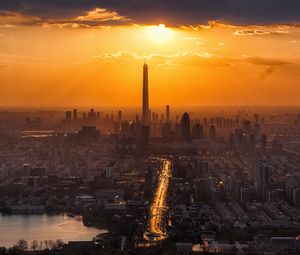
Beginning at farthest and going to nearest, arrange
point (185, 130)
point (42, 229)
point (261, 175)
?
point (185, 130) → point (261, 175) → point (42, 229)

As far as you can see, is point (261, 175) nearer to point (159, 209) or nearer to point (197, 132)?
point (159, 209)

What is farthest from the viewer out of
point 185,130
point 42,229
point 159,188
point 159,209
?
point 185,130

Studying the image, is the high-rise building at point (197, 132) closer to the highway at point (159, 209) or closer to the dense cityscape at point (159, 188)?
the dense cityscape at point (159, 188)

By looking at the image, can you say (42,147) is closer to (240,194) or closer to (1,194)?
(1,194)

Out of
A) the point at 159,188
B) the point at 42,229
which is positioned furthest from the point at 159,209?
the point at 42,229

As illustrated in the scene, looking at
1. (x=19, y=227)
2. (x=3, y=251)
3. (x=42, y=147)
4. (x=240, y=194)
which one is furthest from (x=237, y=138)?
(x=3, y=251)

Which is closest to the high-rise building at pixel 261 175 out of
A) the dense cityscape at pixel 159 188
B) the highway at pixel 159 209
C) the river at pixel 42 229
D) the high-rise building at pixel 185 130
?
the dense cityscape at pixel 159 188

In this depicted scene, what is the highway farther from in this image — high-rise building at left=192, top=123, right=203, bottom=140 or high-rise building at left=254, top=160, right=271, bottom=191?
high-rise building at left=192, top=123, right=203, bottom=140
